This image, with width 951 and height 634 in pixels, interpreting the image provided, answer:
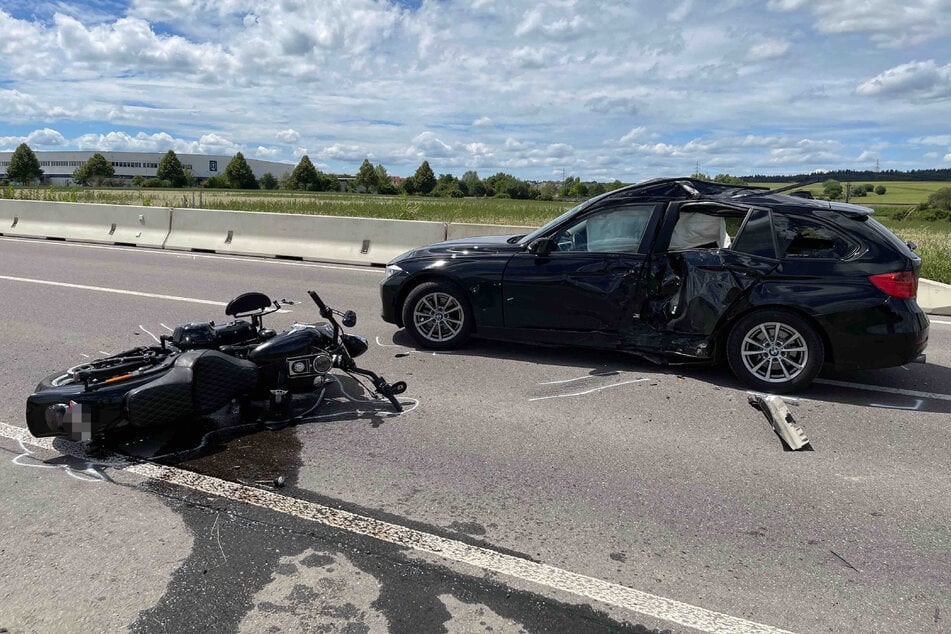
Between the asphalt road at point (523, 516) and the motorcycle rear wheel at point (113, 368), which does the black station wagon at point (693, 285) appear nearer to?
the asphalt road at point (523, 516)

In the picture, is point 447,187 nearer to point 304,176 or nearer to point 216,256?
point 304,176

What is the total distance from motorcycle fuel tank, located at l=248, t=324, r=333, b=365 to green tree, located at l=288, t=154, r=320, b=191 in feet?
342

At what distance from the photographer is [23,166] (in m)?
93.8

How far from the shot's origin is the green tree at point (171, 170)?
110 metres

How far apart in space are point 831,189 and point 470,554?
606cm

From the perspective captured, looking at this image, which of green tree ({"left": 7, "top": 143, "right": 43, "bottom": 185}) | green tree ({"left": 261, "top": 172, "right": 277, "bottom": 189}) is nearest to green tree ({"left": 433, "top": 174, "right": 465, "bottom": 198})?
green tree ({"left": 261, "top": 172, "right": 277, "bottom": 189})

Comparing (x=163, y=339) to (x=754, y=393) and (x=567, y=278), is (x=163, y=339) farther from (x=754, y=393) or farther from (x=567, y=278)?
(x=754, y=393)

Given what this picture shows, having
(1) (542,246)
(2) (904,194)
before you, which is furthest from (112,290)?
(2) (904,194)

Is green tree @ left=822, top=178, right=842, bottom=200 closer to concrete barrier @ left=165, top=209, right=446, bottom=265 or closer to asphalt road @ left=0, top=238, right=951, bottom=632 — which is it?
asphalt road @ left=0, top=238, right=951, bottom=632

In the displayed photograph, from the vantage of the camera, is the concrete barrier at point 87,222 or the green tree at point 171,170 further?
the green tree at point 171,170

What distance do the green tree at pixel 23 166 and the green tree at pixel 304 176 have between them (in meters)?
34.3

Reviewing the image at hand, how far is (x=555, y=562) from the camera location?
10.2ft

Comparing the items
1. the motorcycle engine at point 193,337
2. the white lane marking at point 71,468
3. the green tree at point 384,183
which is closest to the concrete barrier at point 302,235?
the motorcycle engine at point 193,337

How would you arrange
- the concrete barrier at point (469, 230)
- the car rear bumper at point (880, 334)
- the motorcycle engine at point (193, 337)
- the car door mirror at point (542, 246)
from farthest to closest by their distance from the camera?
the concrete barrier at point (469, 230) → the car door mirror at point (542, 246) → the car rear bumper at point (880, 334) → the motorcycle engine at point (193, 337)
